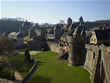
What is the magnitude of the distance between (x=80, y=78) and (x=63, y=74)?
2.76 meters

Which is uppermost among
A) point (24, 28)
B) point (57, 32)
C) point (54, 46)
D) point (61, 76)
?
point (24, 28)

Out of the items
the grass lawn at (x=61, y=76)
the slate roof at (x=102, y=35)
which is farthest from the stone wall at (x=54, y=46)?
the grass lawn at (x=61, y=76)

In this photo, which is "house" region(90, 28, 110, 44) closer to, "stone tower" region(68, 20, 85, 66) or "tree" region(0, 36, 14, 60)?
"stone tower" region(68, 20, 85, 66)

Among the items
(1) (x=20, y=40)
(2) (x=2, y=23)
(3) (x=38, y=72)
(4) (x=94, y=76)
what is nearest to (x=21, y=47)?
(1) (x=20, y=40)

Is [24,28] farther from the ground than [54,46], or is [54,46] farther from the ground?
[24,28]

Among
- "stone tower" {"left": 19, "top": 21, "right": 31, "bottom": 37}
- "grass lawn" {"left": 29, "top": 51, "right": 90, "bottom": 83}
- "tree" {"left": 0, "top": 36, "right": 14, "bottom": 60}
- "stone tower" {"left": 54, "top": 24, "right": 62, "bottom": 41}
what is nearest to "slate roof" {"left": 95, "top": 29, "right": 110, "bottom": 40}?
"grass lawn" {"left": 29, "top": 51, "right": 90, "bottom": 83}

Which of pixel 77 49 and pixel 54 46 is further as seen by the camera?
pixel 54 46

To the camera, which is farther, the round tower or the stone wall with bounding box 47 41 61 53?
the stone wall with bounding box 47 41 61 53

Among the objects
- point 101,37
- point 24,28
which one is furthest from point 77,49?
point 24,28

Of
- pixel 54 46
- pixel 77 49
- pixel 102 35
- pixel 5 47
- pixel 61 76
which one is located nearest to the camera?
pixel 61 76

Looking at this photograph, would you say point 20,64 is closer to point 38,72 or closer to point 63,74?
point 38,72

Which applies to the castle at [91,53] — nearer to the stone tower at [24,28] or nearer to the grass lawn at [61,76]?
the grass lawn at [61,76]

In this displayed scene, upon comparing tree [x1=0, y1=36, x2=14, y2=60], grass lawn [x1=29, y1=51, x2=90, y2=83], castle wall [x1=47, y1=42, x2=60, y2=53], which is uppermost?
tree [x1=0, y1=36, x2=14, y2=60]

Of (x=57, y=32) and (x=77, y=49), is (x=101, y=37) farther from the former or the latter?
(x=57, y=32)
